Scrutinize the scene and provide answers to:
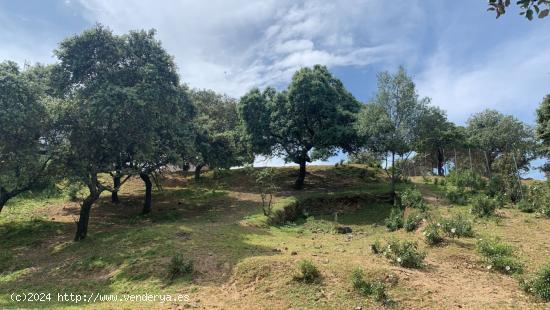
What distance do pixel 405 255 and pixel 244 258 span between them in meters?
4.83

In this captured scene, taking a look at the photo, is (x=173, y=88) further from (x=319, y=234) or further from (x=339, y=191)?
(x=339, y=191)

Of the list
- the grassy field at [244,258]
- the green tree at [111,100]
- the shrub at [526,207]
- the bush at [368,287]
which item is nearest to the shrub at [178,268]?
the grassy field at [244,258]

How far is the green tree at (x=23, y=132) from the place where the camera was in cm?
1486

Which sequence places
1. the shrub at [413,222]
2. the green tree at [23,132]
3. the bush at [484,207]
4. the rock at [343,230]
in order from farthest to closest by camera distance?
1. the rock at [343,230]
2. the bush at [484,207]
3. the shrub at [413,222]
4. the green tree at [23,132]

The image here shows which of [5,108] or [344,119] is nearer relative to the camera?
[5,108]

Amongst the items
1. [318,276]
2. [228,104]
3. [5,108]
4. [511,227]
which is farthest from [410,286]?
[228,104]

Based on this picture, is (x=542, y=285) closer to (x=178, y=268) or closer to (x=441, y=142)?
(x=178, y=268)

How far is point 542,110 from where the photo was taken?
27.8m

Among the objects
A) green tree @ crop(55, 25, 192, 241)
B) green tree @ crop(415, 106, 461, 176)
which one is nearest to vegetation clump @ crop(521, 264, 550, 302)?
green tree @ crop(55, 25, 192, 241)

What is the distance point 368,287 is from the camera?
934 centimetres

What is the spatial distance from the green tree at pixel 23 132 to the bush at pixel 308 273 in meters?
11.9

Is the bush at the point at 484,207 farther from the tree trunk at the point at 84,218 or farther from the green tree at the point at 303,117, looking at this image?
the tree trunk at the point at 84,218

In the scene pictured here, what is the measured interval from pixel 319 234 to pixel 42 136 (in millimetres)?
13125

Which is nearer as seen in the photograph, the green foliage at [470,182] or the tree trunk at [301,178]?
the green foliage at [470,182]
